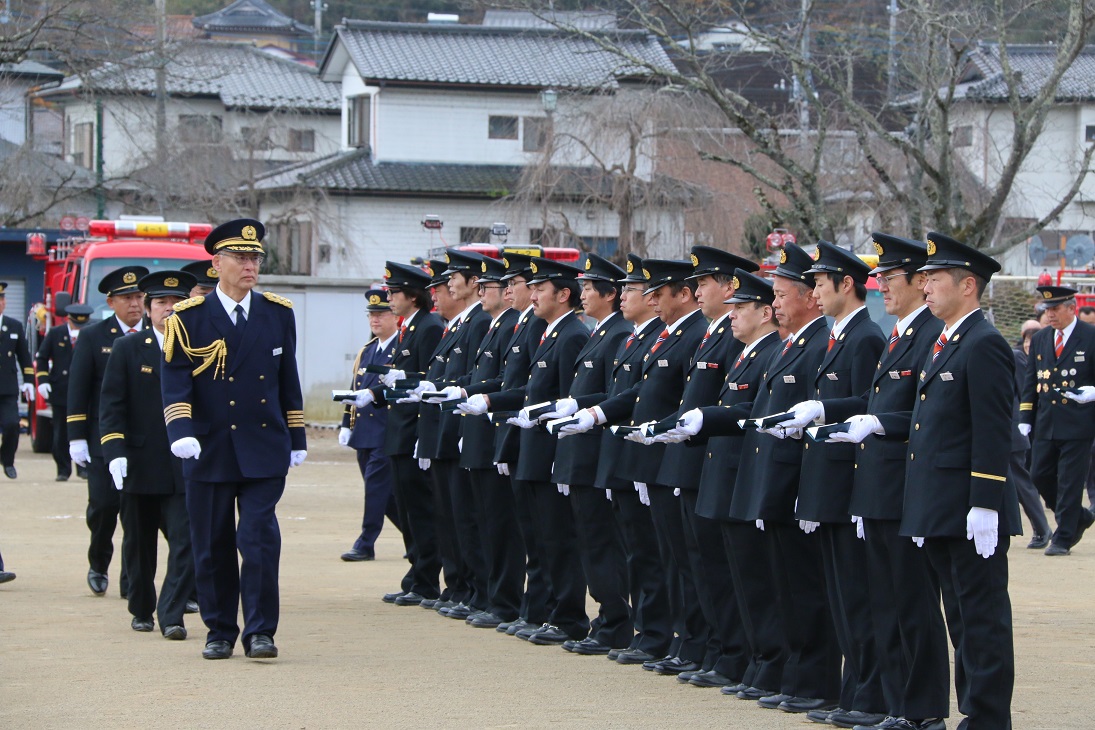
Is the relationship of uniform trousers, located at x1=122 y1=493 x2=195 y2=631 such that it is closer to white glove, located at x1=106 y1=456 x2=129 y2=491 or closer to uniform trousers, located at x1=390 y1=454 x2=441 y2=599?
white glove, located at x1=106 y1=456 x2=129 y2=491

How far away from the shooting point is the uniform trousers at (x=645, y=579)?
9.16 m

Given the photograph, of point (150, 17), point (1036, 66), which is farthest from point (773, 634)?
point (1036, 66)

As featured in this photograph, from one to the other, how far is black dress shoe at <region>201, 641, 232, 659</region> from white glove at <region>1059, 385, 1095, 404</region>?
8517 mm

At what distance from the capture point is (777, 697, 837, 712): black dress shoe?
25.2ft

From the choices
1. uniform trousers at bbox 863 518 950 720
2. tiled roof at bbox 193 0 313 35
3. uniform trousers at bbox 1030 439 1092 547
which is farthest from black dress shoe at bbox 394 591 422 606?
tiled roof at bbox 193 0 313 35

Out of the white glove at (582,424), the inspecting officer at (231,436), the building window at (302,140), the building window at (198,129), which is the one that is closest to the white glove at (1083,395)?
the white glove at (582,424)

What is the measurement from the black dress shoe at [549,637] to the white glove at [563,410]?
4.27ft

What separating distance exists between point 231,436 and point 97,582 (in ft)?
10.4

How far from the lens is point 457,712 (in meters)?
7.48

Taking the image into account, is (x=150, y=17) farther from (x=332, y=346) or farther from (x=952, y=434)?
(x=952, y=434)

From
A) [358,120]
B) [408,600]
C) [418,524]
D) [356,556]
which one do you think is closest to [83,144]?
[358,120]

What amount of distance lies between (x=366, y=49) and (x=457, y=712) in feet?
116

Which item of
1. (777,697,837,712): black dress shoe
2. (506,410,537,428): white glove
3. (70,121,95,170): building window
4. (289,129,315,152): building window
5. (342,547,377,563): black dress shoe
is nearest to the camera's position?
(777,697,837,712): black dress shoe

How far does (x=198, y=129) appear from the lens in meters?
41.7
